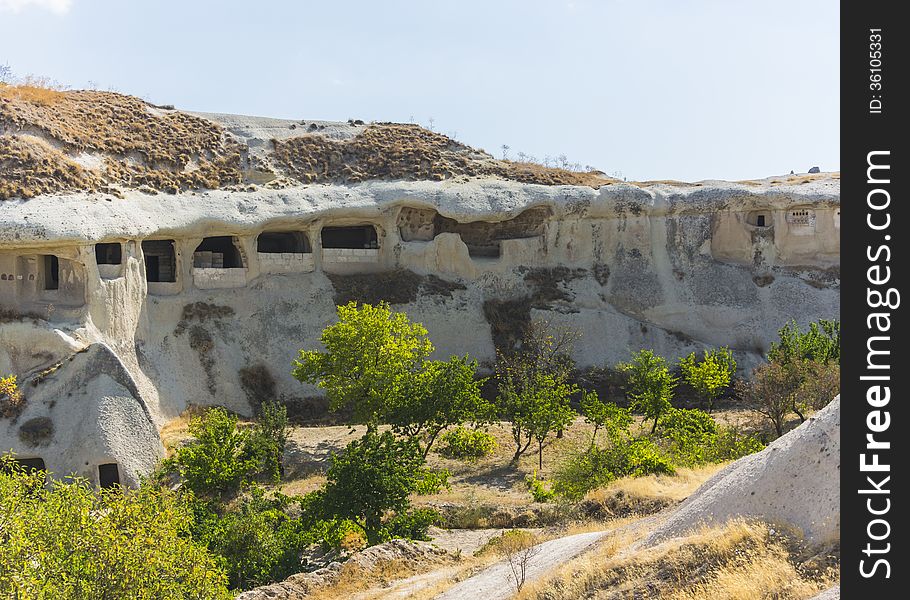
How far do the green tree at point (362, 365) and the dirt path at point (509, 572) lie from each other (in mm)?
11250

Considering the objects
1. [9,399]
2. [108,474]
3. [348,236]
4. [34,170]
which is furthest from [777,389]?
[34,170]

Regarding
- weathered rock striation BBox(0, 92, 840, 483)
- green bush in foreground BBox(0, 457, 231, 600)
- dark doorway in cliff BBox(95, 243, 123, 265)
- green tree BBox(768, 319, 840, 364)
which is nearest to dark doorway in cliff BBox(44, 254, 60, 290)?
weathered rock striation BBox(0, 92, 840, 483)

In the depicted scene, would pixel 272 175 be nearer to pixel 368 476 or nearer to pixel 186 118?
pixel 186 118

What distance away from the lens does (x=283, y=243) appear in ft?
114

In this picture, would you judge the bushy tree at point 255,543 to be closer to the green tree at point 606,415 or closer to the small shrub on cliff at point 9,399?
the small shrub on cliff at point 9,399

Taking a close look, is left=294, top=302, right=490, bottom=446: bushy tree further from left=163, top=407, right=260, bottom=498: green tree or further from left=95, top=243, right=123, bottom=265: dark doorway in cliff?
left=95, top=243, right=123, bottom=265: dark doorway in cliff

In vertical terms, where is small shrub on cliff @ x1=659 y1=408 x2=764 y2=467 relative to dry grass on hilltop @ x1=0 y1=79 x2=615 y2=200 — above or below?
below

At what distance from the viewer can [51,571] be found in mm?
11773

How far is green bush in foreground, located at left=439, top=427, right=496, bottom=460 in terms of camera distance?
26.5 metres

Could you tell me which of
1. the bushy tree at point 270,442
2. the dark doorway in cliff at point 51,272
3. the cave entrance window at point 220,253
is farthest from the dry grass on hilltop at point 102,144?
Answer: the bushy tree at point 270,442

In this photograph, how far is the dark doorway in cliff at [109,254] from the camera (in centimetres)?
2895

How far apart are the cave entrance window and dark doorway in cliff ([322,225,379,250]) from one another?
403 centimetres

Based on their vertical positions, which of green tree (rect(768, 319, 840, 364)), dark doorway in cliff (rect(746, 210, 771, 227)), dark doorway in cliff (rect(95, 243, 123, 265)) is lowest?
green tree (rect(768, 319, 840, 364))
